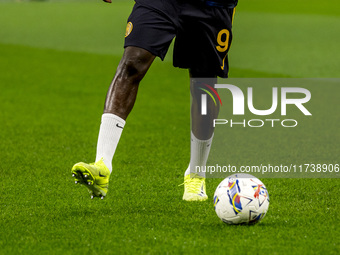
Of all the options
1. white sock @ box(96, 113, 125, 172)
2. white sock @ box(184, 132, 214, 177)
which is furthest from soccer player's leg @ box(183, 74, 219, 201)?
white sock @ box(96, 113, 125, 172)

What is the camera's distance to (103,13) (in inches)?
1182

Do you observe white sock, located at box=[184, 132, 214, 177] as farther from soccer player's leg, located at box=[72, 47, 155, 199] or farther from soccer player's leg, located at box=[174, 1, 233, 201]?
soccer player's leg, located at box=[72, 47, 155, 199]

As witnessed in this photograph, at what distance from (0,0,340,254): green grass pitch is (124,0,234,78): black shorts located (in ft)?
3.55

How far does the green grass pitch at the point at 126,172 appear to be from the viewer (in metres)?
4.53

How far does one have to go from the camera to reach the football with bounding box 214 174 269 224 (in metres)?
4.81

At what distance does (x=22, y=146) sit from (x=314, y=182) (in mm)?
3534

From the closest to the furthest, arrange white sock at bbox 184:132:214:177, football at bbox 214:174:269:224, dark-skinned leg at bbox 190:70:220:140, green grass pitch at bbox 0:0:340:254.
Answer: green grass pitch at bbox 0:0:340:254 → football at bbox 214:174:269:224 → dark-skinned leg at bbox 190:70:220:140 → white sock at bbox 184:132:214:177

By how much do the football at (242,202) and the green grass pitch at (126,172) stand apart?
0.07 metres

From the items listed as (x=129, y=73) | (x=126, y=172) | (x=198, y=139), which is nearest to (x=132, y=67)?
(x=129, y=73)

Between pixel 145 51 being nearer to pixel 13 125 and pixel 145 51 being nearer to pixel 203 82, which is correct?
pixel 203 82

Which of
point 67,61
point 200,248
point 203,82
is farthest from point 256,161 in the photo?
point 67,61

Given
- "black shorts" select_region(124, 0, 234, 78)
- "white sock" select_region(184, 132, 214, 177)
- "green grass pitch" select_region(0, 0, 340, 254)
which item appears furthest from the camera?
"white sock" select_region(184, 132, 214, 177)

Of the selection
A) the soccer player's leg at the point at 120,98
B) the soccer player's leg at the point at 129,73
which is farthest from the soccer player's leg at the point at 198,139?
the soccer player's leg at the point at 120,98

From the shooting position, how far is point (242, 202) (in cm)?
480
